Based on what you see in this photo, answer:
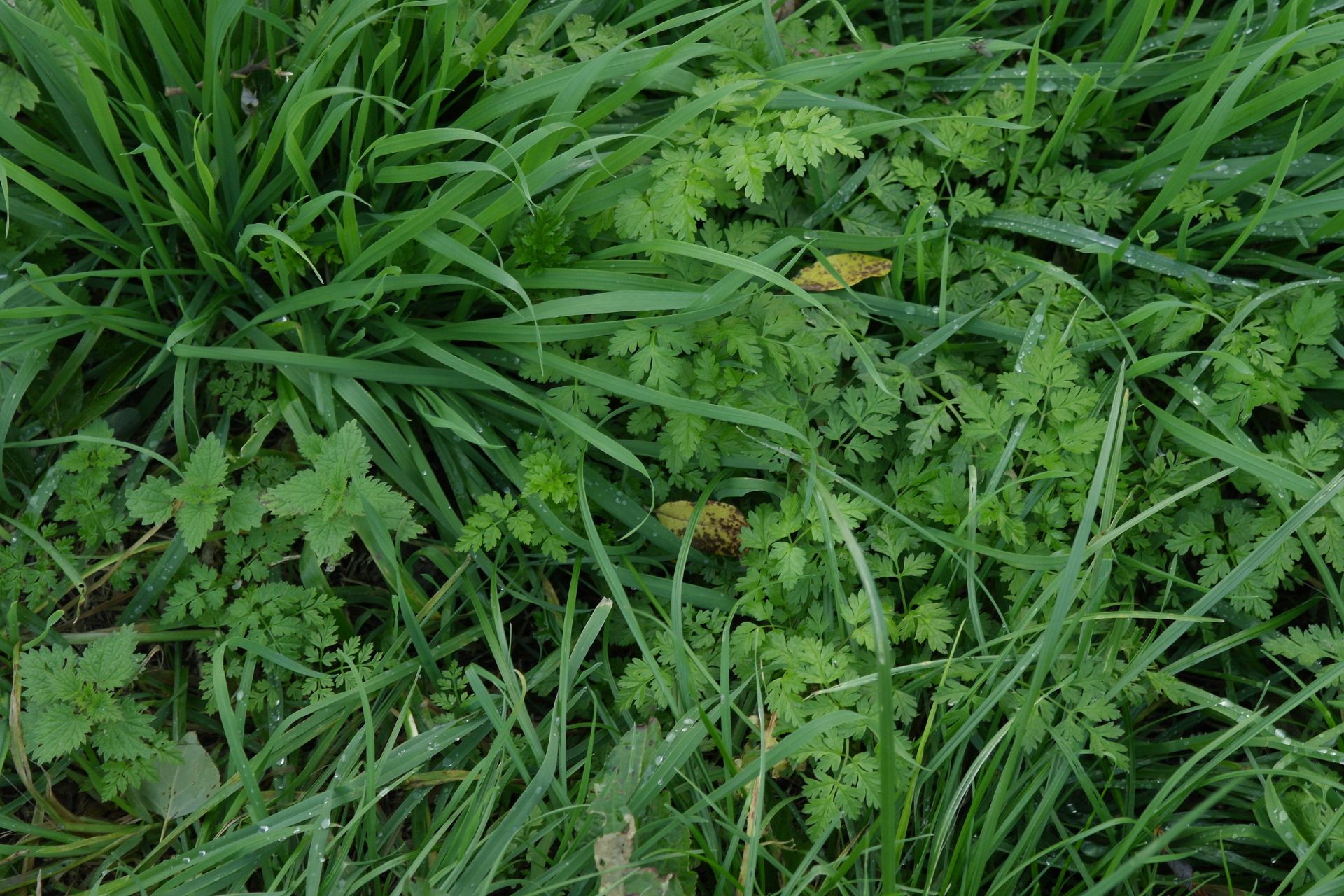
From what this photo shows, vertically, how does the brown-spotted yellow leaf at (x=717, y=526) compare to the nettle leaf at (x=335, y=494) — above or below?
below

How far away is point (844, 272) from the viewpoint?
2523 mm

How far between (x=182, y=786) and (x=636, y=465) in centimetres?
135

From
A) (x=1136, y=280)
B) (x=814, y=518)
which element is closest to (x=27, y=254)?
(x=814, y=518)

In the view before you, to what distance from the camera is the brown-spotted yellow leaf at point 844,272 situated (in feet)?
8.17

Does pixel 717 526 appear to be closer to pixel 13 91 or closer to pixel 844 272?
pixel 844 272

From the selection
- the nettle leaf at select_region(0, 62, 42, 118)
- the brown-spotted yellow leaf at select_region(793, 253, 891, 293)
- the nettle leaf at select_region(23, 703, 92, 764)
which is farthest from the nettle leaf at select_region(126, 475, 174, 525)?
the brown-spotted yellow leaf at select_region(793, 253, 891, 293)

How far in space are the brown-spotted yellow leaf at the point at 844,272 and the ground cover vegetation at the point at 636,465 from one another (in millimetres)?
12

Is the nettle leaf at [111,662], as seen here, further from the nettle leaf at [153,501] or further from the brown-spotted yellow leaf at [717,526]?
the brown-spotted yellow leaf at [717,526]

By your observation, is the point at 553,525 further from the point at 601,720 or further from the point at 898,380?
the point at 898,380

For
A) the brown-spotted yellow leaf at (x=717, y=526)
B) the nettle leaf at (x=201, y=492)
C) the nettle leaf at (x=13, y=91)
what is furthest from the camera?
the brown-spotted yellow leaf at (x=717, y=526)

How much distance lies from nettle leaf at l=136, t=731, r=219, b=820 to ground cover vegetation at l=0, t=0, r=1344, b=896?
1 cm

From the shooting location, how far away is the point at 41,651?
210 cm

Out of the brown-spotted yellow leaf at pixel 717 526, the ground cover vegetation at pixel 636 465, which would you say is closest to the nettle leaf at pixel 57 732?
the ground cover vegetation at pixel 636 465

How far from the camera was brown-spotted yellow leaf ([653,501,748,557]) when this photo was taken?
7.90 feet
